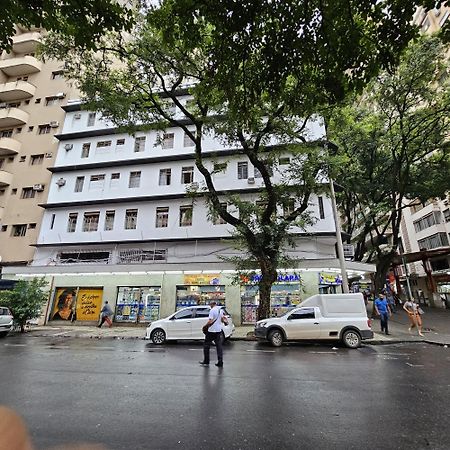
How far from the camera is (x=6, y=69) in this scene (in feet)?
92.2

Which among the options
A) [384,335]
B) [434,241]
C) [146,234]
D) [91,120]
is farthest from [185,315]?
[434,241]

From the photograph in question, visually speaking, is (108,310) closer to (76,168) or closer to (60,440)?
(76,168)

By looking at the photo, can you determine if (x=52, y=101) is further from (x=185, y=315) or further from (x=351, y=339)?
(x=351, y=339)

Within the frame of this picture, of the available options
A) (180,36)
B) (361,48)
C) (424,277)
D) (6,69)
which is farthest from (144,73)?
Answer: (424,277)

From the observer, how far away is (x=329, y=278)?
17.9 meters

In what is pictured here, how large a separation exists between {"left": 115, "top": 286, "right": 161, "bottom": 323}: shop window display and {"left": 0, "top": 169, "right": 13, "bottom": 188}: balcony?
47.6 feet

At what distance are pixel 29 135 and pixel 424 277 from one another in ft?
136

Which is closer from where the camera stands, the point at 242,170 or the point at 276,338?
the point at 276,338

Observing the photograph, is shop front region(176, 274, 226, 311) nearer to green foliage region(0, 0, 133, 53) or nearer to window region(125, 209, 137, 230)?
window region(125, 209, 137, 230)

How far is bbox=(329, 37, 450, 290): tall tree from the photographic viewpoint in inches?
626

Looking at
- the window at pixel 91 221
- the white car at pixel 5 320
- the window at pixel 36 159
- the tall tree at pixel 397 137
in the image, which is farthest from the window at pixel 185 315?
the window at pixel 36 159

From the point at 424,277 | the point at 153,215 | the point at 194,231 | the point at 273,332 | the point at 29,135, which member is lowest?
the point at 273,332

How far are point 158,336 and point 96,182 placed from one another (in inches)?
604

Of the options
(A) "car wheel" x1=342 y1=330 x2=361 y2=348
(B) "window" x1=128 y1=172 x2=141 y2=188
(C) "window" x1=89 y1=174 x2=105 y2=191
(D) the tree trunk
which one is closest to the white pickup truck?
(A) "car wheel" x1=342 y1=330 x2=361 y2=348
